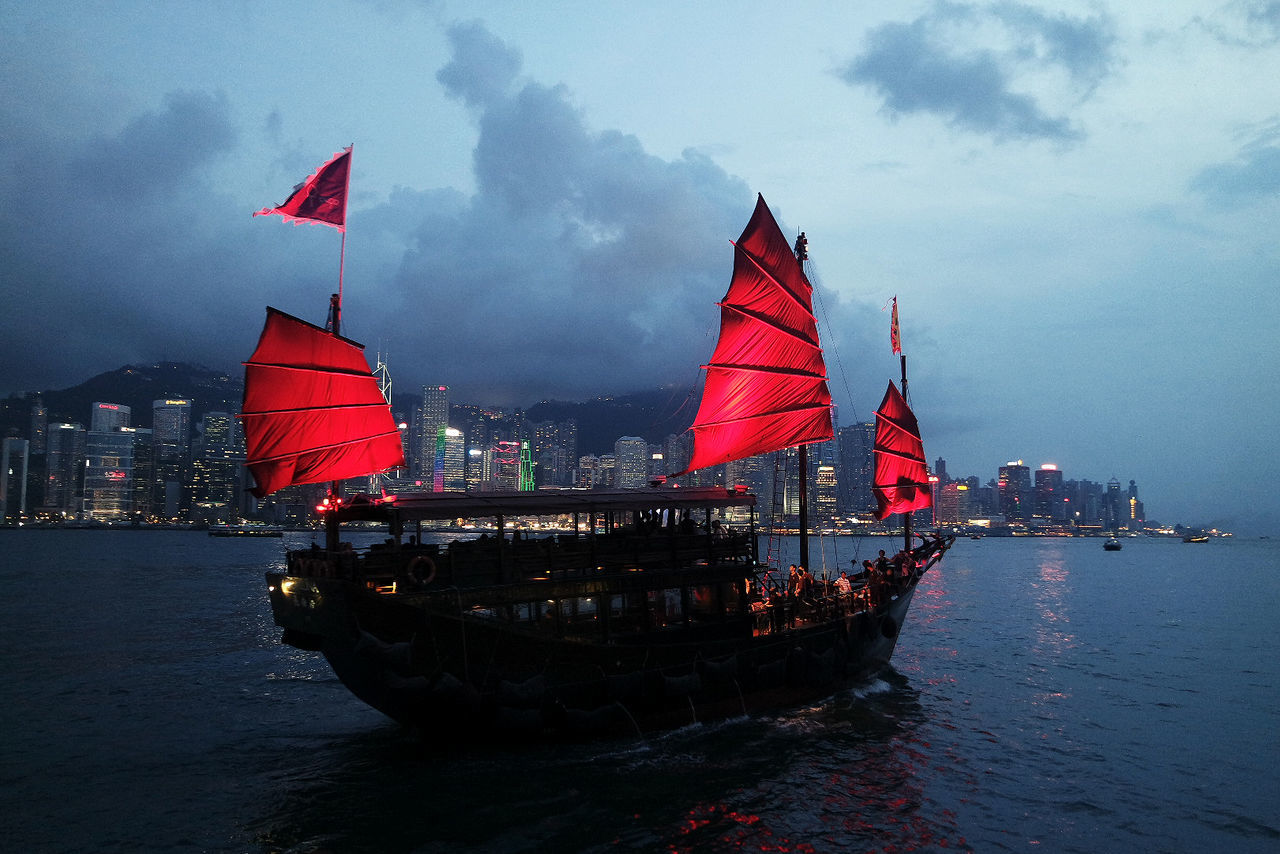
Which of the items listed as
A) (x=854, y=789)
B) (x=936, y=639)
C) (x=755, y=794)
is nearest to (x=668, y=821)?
Result: (x=755, y=794)

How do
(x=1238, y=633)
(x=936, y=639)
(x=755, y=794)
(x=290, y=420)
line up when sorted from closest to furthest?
(x=755, y=794) → (x=290, y=420) → (x=936, y=639) → (x=1238, y=633)

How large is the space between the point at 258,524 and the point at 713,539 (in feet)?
625

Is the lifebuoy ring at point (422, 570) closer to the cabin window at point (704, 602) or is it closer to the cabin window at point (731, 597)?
the cabin window at point (704, 602)

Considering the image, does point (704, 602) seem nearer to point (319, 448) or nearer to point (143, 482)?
point (319, 448)

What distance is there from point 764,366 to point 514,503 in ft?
47.8

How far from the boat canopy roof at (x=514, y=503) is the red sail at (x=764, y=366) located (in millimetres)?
9374

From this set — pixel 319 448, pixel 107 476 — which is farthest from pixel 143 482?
pixel 319 448

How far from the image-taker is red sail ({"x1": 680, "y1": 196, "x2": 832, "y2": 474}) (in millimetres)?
27828

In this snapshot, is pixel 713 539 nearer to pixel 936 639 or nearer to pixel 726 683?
pixel 726 683

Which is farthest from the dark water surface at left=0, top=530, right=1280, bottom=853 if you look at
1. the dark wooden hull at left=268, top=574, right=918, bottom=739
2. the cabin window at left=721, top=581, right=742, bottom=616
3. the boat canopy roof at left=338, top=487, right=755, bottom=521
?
the boat canopy roof at left=338, top=487, right=755, bottom=521

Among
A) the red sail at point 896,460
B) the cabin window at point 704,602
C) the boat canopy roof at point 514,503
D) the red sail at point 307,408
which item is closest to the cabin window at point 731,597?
the cabin window at point 704,602

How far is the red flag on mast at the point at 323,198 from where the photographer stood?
21375mm

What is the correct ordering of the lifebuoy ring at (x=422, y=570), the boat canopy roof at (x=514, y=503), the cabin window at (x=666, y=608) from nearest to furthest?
the lifebuoy ring at (x=422, y=570), the boat canopy roof at (x=514, y=503), the cabin window at (x=666, y=608)

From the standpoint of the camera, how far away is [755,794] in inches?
571
